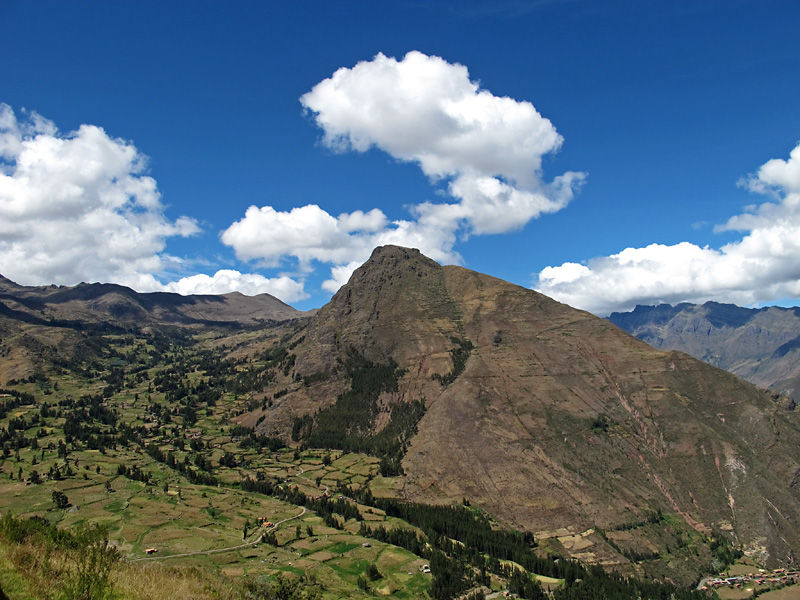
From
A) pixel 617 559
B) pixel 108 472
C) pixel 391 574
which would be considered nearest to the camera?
pixel 391 574

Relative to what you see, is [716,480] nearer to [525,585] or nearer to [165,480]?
[525,585]

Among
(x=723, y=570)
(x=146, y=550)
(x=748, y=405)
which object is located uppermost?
(x=748, y=405)

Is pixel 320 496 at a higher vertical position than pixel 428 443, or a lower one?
lower

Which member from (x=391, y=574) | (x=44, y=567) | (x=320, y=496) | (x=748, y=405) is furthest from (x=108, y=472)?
(x=748, y=405)

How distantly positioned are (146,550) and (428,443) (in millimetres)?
111391

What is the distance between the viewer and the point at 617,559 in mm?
136500

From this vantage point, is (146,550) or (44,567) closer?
(44,567)

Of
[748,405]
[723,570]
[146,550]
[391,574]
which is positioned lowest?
[723,570]

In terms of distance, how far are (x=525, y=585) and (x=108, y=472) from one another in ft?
523

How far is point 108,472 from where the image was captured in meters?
179

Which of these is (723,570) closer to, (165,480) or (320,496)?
(320,496)

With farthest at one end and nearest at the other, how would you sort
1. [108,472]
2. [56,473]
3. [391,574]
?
[108,472]
[56,473]
[391,574]

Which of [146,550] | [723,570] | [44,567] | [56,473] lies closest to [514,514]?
[723,570]

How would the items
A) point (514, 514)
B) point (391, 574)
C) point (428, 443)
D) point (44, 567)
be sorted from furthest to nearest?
point (428, 443), point (514, 514), point (391, 574), point (44, 567)
